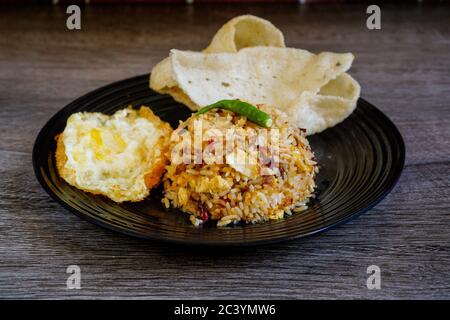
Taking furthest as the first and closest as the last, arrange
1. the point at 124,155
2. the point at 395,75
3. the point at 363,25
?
the point at 363,25, the point at 395,75, the point at 124,155

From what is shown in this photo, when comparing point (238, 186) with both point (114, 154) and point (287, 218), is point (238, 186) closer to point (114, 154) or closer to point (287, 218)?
point (287, 218)

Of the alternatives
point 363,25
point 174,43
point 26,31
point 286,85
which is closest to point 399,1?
point 363,25

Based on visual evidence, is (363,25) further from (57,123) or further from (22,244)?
(22,244)

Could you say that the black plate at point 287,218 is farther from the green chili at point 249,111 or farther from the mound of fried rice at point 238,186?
the green chili at point 249,111

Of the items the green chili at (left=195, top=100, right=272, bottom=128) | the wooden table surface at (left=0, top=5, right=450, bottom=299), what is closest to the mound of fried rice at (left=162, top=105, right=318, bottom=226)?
the green chili at (left=195, top=100, right=272, bottom=128)

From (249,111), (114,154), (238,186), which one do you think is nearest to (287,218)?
(238,186)

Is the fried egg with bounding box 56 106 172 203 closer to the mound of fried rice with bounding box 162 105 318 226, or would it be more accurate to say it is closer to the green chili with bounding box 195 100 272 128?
the mound of fried rice with bounding box 162 105 318 226
